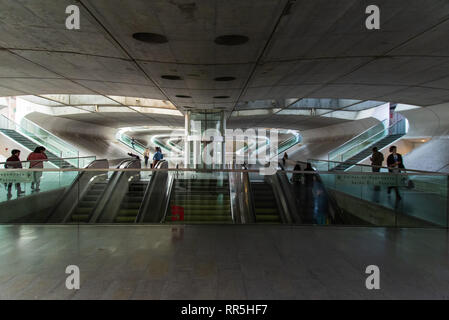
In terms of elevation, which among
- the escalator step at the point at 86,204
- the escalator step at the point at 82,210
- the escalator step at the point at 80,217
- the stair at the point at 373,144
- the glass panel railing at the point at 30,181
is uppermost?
the stair at the point at 373,144

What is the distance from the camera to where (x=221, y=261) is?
13.4ft

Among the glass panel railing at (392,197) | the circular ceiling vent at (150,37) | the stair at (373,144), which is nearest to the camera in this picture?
the circular ceiling vent at (150,37)

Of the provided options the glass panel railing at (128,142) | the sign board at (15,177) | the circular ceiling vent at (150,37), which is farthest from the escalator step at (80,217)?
the glass panel railing at (128,142)

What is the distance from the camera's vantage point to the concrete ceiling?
443 centimetres

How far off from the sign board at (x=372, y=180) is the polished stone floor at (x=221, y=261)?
105 centimetres

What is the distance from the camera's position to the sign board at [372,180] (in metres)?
6.26

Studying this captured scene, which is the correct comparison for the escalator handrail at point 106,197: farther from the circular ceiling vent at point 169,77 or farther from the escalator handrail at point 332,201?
the escalator handrail at point 332,201

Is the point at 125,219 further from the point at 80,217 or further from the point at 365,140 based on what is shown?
the point at 365,140

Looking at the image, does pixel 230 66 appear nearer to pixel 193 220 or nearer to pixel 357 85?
pixel 193 220

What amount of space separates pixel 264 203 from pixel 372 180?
282cm

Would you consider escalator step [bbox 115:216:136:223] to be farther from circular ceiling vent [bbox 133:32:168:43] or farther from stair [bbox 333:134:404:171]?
stair [bbox 333:134:404:171]

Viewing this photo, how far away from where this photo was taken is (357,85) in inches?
384

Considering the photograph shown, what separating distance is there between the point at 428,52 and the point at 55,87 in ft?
34.3

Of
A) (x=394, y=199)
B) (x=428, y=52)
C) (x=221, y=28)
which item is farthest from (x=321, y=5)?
(x=394, y=199)
